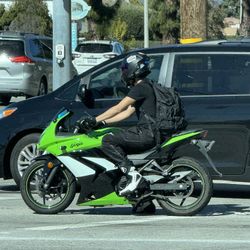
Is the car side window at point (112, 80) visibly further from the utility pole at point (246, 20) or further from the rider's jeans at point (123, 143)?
the utility pole at point (246, 20)

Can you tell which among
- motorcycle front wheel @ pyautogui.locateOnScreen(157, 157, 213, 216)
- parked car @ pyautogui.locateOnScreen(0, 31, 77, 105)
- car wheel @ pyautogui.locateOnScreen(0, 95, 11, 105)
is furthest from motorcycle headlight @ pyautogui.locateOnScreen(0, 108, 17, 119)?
car wheel @ pyautogui.locateOnScreen(0, 95, 11, 105)

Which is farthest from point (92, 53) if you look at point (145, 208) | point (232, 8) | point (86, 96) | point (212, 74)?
point (232, 8)

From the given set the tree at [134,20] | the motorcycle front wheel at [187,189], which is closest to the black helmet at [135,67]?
the motorcycle front wheel at [187,189]

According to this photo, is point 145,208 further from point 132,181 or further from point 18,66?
point 18,66

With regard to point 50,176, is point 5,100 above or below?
below

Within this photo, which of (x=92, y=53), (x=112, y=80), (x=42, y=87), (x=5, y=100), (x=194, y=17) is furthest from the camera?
(x=92, y=53)

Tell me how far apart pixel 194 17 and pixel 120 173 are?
1076cm

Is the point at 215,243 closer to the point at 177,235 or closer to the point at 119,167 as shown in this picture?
the point at 177,235

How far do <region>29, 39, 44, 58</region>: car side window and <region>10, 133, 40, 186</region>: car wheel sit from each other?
1324 cm

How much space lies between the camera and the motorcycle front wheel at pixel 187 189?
8.66 meters

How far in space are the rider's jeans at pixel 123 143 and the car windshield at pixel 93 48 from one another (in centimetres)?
2297

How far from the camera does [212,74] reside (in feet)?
32.8

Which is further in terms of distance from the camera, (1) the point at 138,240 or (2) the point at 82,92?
(2) the point at 82,92

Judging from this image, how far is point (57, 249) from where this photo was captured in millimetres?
7332
